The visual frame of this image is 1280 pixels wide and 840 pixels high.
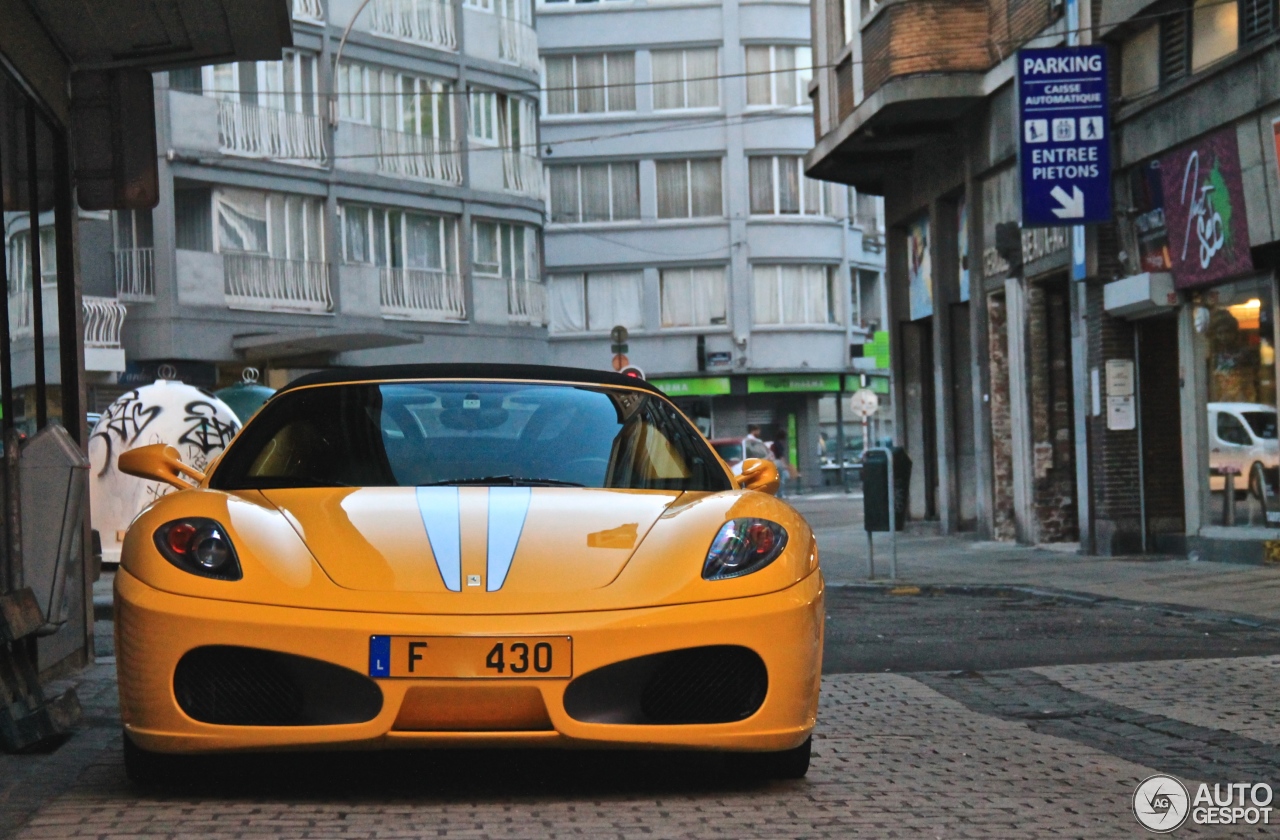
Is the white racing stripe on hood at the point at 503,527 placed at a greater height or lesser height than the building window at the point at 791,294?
lesser

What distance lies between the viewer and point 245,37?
11.1 m

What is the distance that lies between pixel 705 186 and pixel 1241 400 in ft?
133

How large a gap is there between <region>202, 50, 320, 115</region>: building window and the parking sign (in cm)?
2178

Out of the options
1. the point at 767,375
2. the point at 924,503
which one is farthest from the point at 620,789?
the point at 767,375

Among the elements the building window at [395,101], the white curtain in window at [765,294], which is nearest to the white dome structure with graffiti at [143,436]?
the building window at [395,101]

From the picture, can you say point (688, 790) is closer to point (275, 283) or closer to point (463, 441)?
point (463, 441)

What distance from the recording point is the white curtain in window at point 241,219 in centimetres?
3788

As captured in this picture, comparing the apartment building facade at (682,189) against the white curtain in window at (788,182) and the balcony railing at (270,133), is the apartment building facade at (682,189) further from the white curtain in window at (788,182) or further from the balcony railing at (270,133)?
the balcony railing at (270,133)

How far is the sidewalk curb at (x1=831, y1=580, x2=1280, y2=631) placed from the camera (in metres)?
11.9

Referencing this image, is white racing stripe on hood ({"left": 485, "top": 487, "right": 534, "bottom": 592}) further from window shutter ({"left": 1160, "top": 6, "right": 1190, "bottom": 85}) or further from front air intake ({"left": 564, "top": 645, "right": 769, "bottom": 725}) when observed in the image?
window shutter ({"left": 1160, "top": 6, "right": 1190, "bottom": 85})

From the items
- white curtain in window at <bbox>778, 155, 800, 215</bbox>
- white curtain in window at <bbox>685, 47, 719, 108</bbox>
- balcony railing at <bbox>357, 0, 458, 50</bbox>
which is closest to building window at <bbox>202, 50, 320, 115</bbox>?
balcony railing at <bbox>357, 0, 458, 50</bbox>

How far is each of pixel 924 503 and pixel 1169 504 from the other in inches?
320

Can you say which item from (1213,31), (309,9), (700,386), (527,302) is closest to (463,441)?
(1213,31)

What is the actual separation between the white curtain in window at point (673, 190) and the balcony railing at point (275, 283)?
18.9 meters
